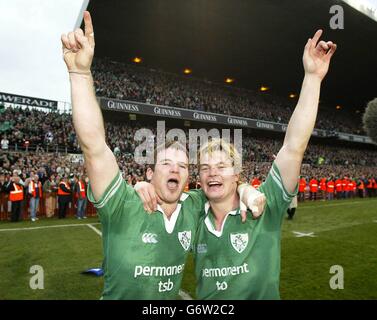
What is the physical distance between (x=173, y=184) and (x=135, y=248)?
0.54 meters

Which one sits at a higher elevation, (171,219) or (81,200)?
(171,219)

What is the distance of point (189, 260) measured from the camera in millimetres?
6824

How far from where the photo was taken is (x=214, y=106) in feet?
106

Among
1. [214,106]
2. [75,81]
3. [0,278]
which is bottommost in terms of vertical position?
[0,278]

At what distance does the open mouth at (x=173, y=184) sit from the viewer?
2.44 metres

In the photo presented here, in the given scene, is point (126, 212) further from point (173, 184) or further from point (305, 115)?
point (305, 115)

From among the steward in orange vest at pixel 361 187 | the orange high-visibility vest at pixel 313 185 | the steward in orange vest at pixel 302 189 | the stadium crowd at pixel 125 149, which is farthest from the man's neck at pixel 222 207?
the steward in orange vest at pixel 361 187

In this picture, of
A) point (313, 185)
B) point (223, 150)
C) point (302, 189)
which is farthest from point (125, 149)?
point (223, 150)

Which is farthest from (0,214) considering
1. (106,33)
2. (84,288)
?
(106,33)

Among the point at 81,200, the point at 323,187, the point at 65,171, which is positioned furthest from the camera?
the point at 323,187

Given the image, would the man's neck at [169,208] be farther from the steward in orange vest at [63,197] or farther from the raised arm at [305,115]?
the steward in orange vest at [63,197]

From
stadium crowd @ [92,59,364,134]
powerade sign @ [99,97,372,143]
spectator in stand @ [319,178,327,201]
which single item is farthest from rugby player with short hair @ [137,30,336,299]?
stadium crowd @ [92,59,364,134]

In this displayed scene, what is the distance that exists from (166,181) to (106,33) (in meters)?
26.8
